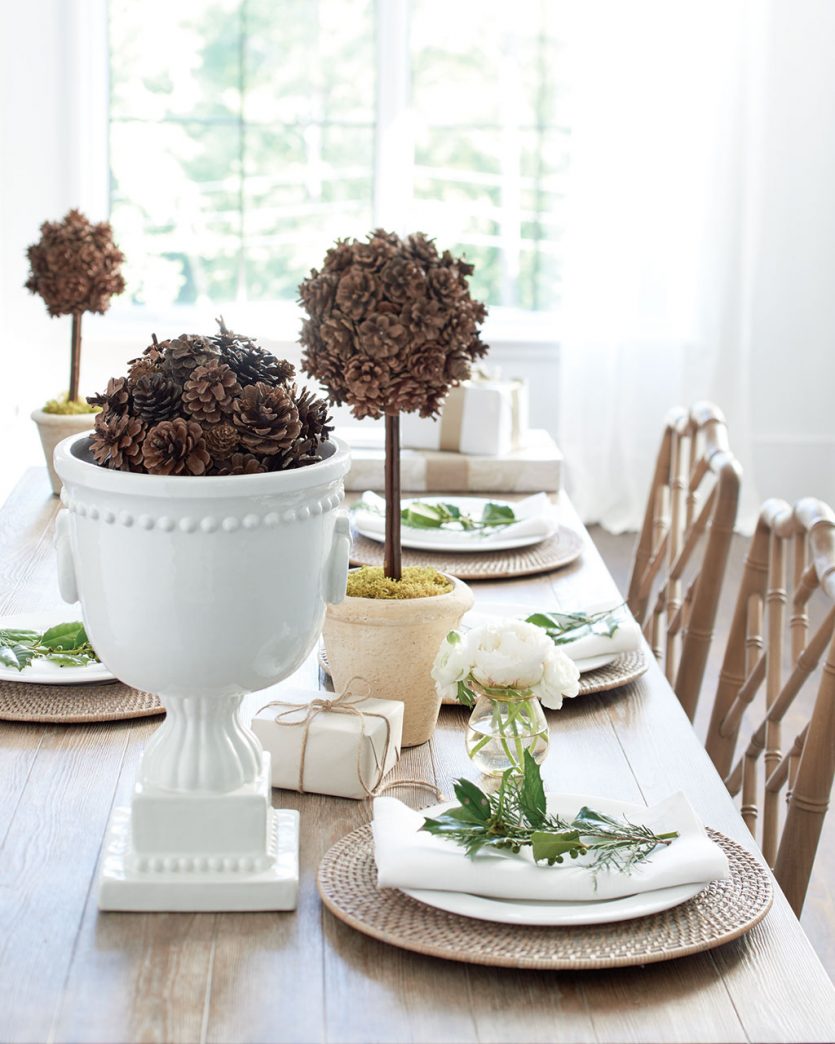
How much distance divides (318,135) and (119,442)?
4.05 metres

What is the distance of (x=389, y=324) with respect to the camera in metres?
1.13

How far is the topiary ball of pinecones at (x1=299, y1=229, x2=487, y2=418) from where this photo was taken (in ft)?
3.72

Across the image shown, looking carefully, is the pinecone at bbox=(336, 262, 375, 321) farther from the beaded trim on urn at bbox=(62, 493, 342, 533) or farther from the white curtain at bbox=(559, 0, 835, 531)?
the white curtain at bbox=(559, 0, 835, 531)

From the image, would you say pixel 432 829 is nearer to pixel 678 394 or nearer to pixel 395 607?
pixel 395 607

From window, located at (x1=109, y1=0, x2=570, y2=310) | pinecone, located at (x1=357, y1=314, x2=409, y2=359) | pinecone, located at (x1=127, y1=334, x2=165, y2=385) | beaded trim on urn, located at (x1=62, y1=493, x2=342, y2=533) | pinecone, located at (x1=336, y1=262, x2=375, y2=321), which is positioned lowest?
beaded trim on urn, located at (x1=62, y1=493, x2=342, y2=533)

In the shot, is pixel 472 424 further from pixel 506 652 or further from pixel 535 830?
pixel 535 830

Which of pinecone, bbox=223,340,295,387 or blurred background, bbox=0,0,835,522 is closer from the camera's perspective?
pinecone, bbox=223,340,295,387

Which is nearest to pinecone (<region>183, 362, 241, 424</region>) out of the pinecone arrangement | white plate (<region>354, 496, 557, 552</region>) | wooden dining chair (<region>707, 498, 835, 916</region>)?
the pinecone arrangement

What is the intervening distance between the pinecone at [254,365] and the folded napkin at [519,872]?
0.34 m

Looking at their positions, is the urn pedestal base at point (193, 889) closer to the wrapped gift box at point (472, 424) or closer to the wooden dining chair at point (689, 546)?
the wooden dining chair at point (689, 546)

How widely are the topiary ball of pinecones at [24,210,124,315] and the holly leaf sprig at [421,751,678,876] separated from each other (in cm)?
138

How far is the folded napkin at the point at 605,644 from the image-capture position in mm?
1376

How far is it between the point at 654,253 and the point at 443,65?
1028mm

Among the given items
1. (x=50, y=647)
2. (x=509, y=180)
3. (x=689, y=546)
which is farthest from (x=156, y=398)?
(x=509, y=180)
